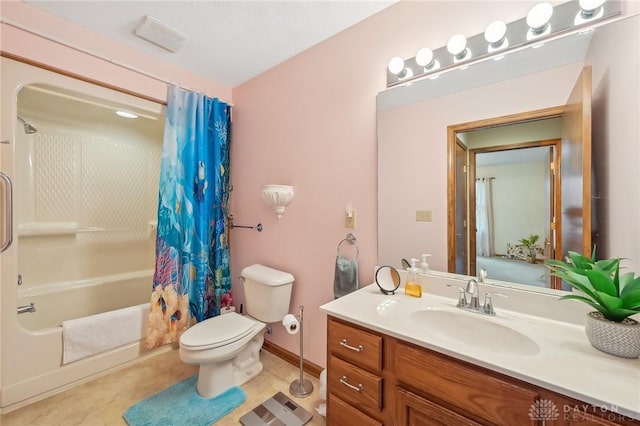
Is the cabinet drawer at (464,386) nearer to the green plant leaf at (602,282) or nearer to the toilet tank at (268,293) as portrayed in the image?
the green plant leaf at (602,282)

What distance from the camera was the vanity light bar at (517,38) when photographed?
1.04m

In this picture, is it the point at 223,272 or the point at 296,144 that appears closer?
the point at 296,144

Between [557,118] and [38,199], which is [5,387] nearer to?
[38,199]

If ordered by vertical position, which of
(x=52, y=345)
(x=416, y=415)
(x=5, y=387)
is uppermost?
(x=416, y=415)

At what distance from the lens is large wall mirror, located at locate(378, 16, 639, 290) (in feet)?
3.30

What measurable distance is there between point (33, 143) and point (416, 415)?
3.35 metres

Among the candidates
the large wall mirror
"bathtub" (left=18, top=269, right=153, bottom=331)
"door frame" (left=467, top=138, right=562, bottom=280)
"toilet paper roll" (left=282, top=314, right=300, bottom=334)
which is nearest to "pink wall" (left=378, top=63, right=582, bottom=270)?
the large wall mirror

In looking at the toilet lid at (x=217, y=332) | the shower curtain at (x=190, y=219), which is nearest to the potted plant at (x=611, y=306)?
the toilet lid at (x=217, y=332)

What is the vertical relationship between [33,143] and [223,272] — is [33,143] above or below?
above

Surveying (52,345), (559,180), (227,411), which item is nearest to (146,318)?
(52,345)

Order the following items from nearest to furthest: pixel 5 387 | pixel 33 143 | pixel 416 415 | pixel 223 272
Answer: pixel 416 415, pixel 5 387, pixel 33 143, pixel 223 272

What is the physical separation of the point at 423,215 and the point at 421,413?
0.90 metres

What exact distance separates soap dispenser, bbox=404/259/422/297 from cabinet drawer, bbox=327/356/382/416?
19.2 inches

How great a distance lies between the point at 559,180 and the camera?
3.66 ft
